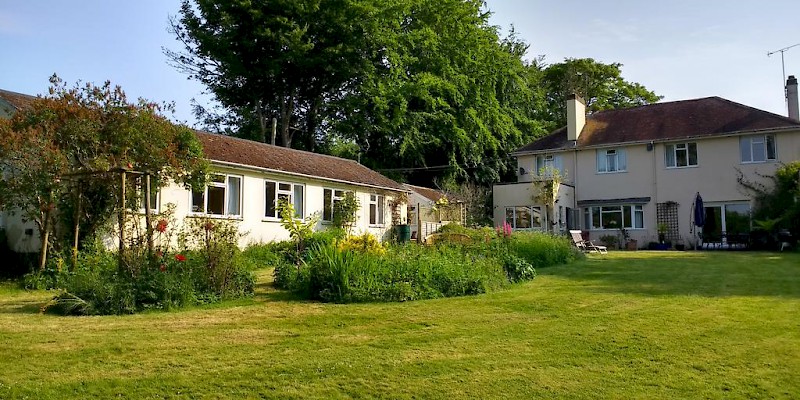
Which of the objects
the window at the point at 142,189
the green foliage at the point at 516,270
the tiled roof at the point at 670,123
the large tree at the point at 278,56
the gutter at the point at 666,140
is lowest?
the green foliage at the point at 516,270

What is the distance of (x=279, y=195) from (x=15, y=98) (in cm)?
795

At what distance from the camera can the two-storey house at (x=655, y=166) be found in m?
27.5

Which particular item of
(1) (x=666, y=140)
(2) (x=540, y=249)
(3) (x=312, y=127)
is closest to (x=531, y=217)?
(1) (x=666, y=140)

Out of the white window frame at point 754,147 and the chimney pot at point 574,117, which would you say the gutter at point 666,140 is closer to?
the white window frame at point 754,147

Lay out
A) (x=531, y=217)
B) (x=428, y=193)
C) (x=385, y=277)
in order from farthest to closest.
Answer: (x=428, y=193), (x=531, y=217), (x=385, y=277)

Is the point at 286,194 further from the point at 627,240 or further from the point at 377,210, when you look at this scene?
the point at 627,240

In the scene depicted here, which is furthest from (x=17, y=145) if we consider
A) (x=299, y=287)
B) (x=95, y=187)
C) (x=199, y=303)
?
(x=299, y=287)

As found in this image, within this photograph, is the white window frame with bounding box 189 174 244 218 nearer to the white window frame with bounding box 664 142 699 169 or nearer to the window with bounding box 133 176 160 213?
the window with bounding box 133 176 160 213

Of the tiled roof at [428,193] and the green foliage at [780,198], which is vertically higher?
the tiled roof at [428,193]

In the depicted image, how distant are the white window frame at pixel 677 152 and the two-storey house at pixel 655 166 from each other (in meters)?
0.05

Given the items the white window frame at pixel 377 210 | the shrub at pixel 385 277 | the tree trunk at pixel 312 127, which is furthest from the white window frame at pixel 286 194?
the tree trunk at pixel 312 127

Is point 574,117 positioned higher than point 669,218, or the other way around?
point 574,117

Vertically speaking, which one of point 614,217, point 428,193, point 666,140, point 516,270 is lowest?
point 516,270

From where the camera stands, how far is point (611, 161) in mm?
30922
